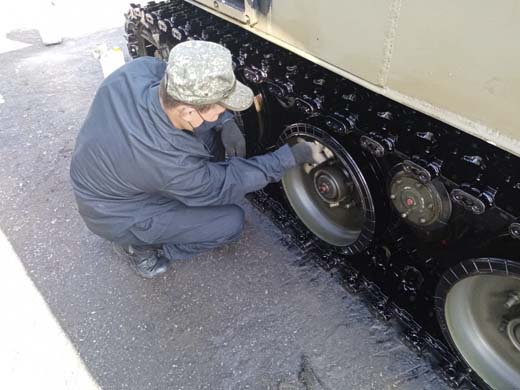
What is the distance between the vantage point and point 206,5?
2502mm

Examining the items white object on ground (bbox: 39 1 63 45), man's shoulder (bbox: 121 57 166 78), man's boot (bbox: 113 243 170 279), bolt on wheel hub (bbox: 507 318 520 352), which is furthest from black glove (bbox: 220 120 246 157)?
white object on ground (bbox: 39 1 63 45)

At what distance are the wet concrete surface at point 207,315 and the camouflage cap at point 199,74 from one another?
1.17 m

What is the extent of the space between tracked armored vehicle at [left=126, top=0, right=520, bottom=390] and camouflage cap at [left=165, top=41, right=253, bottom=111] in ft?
0.91

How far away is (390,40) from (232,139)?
4.35ft

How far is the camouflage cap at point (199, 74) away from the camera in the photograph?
1969mm

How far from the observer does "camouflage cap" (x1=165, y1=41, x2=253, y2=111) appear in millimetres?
1969

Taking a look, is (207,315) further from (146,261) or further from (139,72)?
(139,72)

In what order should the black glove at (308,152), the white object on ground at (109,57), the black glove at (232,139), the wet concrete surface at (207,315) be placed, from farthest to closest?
the white object on ground at (109,57) → the black glove at (232,139) → the black glove at (308,152) → the wet concrete surface at (207,315)

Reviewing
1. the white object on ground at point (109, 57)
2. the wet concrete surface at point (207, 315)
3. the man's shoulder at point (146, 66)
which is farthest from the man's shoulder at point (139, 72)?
the white object on ground at point (109, 57)

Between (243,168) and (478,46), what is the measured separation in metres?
1.30

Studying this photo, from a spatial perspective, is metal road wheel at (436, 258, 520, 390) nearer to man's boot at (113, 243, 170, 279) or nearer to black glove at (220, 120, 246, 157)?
black glove at (220, 120, 246, 157)

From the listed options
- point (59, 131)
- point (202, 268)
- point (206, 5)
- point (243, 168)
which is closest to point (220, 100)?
point (243, 168)

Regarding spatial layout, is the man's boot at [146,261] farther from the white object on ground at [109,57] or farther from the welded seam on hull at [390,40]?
the white object on ground at [109,57]

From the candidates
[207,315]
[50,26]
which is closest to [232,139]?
[207,315]
